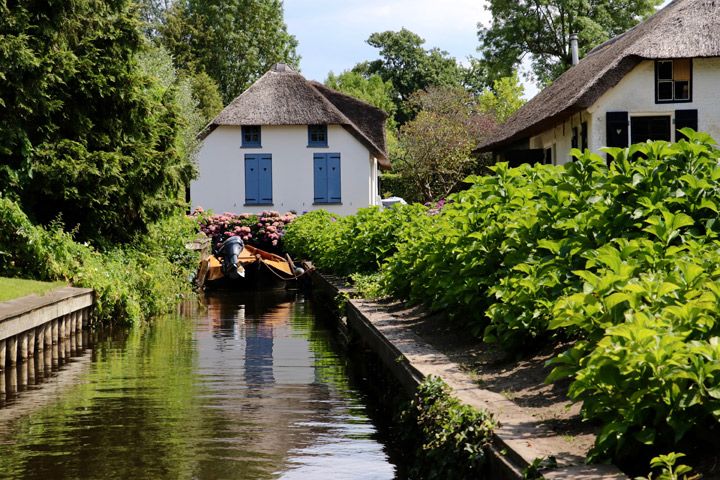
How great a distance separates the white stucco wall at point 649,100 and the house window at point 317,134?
699 inches

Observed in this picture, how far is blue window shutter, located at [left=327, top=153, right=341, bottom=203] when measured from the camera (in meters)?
49.3

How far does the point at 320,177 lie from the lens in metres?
49.4

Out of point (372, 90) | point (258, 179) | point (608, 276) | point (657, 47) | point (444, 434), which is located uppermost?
point (372, 90)

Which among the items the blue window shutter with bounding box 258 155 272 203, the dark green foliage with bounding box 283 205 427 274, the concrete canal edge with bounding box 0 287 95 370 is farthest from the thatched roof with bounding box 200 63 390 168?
the concrete canal edge with bounding box 0 287 95 370

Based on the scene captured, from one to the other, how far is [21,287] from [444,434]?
40.4ft

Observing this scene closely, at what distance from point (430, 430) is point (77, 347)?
1150cm

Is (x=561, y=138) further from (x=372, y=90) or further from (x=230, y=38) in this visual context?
(x=372, y=90)

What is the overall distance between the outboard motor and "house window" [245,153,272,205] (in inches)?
543

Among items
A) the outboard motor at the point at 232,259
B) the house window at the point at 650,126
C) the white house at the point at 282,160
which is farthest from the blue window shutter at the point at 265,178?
the house window at the point at 650,126

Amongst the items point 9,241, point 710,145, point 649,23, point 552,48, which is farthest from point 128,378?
point 552,48

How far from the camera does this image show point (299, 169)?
49500mm

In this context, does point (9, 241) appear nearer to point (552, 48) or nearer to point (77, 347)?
point (77, 347)

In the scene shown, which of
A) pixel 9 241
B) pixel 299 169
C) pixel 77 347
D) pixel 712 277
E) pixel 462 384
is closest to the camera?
pixel 712 277

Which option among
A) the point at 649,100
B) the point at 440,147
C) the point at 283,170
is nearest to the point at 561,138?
the point at 649,100
